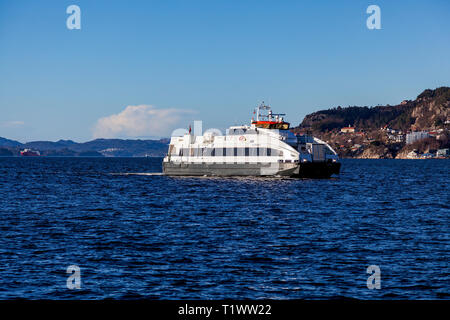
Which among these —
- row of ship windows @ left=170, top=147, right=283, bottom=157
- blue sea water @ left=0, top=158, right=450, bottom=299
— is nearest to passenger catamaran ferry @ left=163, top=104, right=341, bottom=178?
row of ship windows @ left=170, top=147, right=283, bottom=157

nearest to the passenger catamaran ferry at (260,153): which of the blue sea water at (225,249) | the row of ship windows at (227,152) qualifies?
the row of ship windows at (227,152)

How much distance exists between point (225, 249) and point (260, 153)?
50.3 meters

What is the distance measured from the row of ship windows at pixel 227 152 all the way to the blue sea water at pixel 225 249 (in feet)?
88.1

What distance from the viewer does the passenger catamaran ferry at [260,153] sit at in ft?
234

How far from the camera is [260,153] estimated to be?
73.8 metres

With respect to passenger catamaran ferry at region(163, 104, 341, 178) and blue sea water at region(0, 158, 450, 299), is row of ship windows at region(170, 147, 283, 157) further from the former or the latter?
blue sea water at region(0, 158, 450, 299)

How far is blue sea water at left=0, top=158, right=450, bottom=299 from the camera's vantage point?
17.0 meters

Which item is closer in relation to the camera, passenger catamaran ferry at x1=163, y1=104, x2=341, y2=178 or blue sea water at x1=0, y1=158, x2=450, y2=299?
blue sea water at x1=0, y1=158, x2=450, y2=299

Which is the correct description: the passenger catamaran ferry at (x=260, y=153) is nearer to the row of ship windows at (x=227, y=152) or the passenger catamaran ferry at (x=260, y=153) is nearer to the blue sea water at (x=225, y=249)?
the row of ship windows at (x=227, y=152)

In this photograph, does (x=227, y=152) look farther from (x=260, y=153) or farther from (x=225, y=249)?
(x=225, y=249)

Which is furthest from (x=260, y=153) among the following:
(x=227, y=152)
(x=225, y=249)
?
(x=225, y=249)

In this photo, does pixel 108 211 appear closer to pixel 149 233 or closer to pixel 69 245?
pixel 149 233

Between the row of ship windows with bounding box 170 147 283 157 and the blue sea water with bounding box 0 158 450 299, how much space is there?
26.8 metres
